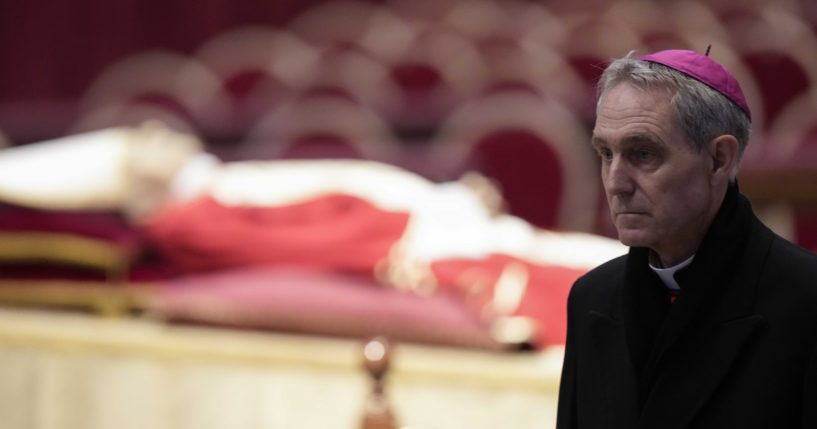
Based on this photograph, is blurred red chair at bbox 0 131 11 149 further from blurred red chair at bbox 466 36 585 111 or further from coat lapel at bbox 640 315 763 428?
coat lapel at bbox 640 315 763 428

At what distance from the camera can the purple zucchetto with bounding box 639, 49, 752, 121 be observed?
907mm

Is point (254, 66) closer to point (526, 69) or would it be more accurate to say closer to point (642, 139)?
point (526, 69)

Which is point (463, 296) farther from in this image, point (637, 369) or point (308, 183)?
point (637, 369)

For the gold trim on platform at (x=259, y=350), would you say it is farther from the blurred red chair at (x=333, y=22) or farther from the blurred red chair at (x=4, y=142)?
the blurred red chair at (x=333, y=22)

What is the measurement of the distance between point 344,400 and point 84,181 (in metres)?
0.96

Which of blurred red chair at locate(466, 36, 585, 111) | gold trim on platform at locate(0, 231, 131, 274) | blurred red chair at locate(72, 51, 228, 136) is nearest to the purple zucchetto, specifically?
gold trim on platform at locate(0, 231, 131, 274)

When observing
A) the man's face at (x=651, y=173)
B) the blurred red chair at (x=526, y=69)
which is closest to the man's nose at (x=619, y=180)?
the man's face at (x=651, y=173)

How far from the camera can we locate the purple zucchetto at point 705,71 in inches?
35.7

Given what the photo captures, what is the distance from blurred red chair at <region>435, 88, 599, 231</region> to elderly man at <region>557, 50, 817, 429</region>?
211cm

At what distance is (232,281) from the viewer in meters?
2.21

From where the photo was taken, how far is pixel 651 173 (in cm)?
91

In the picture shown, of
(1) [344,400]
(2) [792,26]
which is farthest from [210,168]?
(2) [792,26]

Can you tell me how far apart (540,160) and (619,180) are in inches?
91.6

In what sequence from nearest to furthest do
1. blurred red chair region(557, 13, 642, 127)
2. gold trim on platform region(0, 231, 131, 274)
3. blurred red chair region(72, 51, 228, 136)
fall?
1. gold trim on platform region(0, 231, 131, 274)
2. blurred red chair region(557, 13, 642, 127)
3. blurred red chair region(72, 51, 228, 136)
